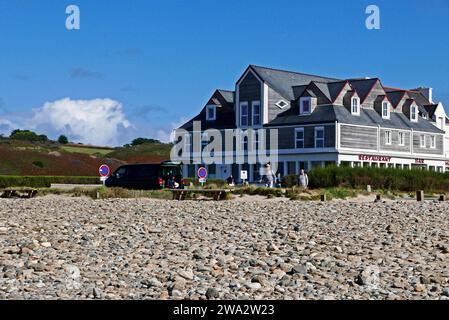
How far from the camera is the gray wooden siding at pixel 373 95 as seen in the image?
65812 mm

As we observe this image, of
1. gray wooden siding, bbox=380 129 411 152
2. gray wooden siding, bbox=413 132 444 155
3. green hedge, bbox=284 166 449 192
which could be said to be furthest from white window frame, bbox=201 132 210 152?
green hedge, bbox=284 166 449 192

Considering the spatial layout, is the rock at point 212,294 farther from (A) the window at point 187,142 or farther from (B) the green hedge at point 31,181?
(A) the window at point 187,142

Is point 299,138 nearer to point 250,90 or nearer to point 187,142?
point 250,90

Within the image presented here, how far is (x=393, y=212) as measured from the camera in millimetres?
27906

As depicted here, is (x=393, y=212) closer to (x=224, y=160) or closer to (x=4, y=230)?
(x=4, y=230)

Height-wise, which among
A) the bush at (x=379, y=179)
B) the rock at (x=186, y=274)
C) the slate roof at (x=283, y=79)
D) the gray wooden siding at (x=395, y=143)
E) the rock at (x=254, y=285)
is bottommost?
the rock at (x=254, y=285)

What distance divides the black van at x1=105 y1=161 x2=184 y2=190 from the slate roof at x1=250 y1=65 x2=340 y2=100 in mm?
19996

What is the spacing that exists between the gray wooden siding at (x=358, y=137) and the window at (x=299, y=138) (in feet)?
10.9

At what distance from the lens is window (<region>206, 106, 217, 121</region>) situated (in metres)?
69.6

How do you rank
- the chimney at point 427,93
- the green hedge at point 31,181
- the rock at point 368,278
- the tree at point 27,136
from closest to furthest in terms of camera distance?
the rock at point 368,278 → the green hedge at point 31,181 → the chimney at point 427,93 → the tree at point 27,136

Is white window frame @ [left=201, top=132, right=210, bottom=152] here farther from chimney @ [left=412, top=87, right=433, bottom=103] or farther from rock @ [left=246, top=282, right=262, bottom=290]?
rock @ [left=246, top=282, right=262, bottom=290]

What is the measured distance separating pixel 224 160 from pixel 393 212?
3969 centimetres

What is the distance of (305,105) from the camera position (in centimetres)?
6344

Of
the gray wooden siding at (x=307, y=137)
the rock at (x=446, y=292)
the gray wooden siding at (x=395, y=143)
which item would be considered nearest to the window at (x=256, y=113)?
the gray wooden siding at (x=307, y=137)
